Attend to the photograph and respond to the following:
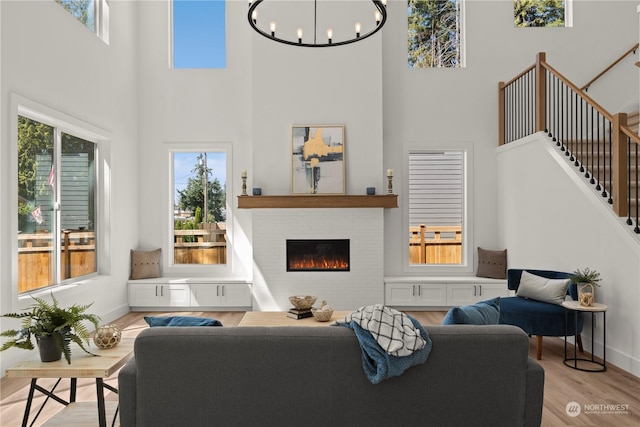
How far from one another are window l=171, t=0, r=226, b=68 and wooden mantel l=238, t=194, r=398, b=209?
2.29m

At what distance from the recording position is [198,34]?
6.74 metres

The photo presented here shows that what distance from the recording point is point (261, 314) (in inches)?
168

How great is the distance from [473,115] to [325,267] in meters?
3.24

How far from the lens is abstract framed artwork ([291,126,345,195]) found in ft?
20.5

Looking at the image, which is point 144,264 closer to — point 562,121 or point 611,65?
point 562,121

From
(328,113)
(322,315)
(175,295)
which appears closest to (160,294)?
(175,295)

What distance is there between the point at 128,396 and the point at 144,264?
14.6ft

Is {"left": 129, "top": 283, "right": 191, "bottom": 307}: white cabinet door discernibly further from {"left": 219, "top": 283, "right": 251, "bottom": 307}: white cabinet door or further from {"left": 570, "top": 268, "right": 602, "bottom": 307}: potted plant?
{"left": 570, "top": 268, "right": 602, "bottom": 307}: potted plant

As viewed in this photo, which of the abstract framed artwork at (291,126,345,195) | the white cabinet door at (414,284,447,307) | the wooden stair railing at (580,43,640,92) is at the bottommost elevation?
the white cabinet door at (414,284,447,307)

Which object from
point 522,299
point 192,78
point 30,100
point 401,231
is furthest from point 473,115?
point 30,100

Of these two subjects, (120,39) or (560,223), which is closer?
(560,223)

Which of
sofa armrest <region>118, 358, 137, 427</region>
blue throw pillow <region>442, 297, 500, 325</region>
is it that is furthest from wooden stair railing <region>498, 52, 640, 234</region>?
sofa armrest <region>118, 358, 137, 427</region>

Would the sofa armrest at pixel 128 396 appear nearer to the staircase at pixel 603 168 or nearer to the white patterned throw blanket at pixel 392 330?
the white patterned throw blanket at pixel 392 330

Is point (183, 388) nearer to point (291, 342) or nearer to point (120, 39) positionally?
point (291, 342)
